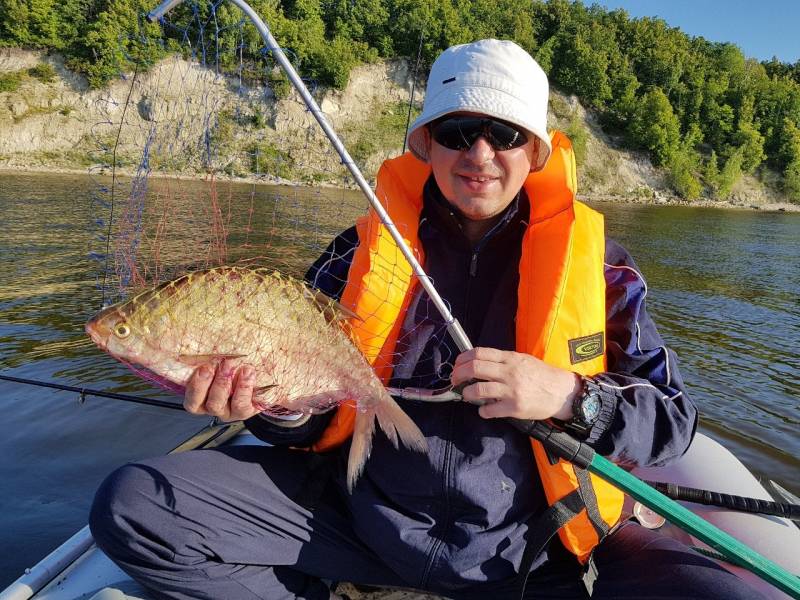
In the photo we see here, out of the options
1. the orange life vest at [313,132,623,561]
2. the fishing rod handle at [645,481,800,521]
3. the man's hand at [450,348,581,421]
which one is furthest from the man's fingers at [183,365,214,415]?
the fishing rod handle at [645,481,800,521]

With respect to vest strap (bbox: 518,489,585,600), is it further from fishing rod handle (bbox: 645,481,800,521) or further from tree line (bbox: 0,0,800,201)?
tree line (bbox: 0,0,800,201)

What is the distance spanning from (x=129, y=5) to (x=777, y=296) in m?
15.9

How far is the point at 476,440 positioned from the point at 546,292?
698mm

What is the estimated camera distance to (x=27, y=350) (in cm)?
702

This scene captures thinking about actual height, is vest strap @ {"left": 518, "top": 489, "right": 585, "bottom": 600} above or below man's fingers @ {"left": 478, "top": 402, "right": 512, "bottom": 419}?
below

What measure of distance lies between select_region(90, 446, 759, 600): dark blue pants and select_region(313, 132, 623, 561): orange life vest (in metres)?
0.17

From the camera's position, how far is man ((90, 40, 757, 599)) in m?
2.08

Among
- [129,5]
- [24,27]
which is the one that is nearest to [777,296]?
[129,5]

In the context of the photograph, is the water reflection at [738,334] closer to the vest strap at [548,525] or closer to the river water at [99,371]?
the river water at [99,371]

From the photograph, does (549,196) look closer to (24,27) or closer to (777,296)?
(777,296)

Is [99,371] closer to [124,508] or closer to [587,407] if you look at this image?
[124,508]

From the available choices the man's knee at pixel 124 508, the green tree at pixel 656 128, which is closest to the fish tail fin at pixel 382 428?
the man's knee at pixel 124 508

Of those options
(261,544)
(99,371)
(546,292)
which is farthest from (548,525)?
(99,371)

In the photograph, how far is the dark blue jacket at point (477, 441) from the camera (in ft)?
6.91
